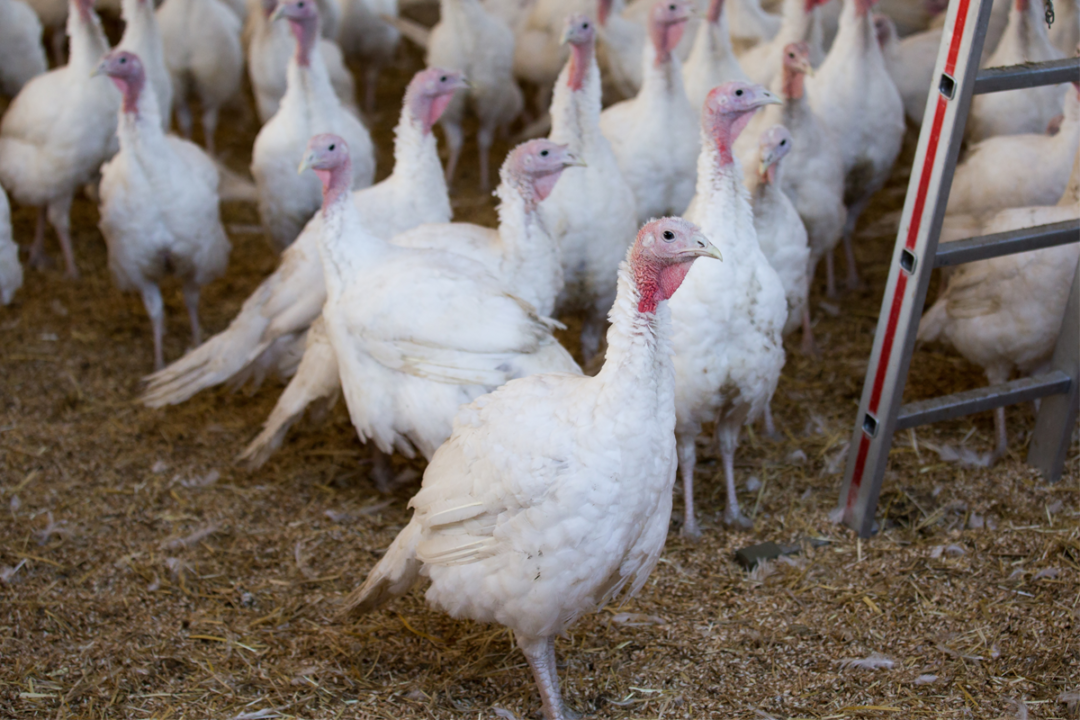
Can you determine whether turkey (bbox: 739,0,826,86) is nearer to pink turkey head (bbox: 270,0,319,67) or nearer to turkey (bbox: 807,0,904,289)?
turkey (bbox: 807,0,904,289)

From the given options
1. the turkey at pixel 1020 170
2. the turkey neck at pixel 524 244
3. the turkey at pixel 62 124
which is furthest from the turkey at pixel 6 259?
the turkey at pixel 1020 170

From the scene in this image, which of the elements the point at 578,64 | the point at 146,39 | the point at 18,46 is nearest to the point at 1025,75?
the point at 578,64

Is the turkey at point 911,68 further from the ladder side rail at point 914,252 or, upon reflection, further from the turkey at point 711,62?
the ladder side rail at point 914,252

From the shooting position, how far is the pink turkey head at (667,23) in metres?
4.75

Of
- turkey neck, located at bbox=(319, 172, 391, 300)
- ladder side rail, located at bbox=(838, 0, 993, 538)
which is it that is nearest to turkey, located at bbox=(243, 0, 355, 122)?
turkey neck, located at bbox=(319, 172, 391, 300)

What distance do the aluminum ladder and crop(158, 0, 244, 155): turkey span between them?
17.1ft

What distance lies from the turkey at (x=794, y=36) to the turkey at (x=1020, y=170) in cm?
117

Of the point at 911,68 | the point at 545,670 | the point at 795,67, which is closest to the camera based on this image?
the point at 545,670

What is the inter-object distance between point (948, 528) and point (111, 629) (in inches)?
116

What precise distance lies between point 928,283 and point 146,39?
471cm

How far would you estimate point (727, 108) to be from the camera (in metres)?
3.66

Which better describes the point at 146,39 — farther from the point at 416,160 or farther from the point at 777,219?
the point at 777,219

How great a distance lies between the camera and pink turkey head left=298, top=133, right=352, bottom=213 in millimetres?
3918

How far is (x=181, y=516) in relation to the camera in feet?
13.4
